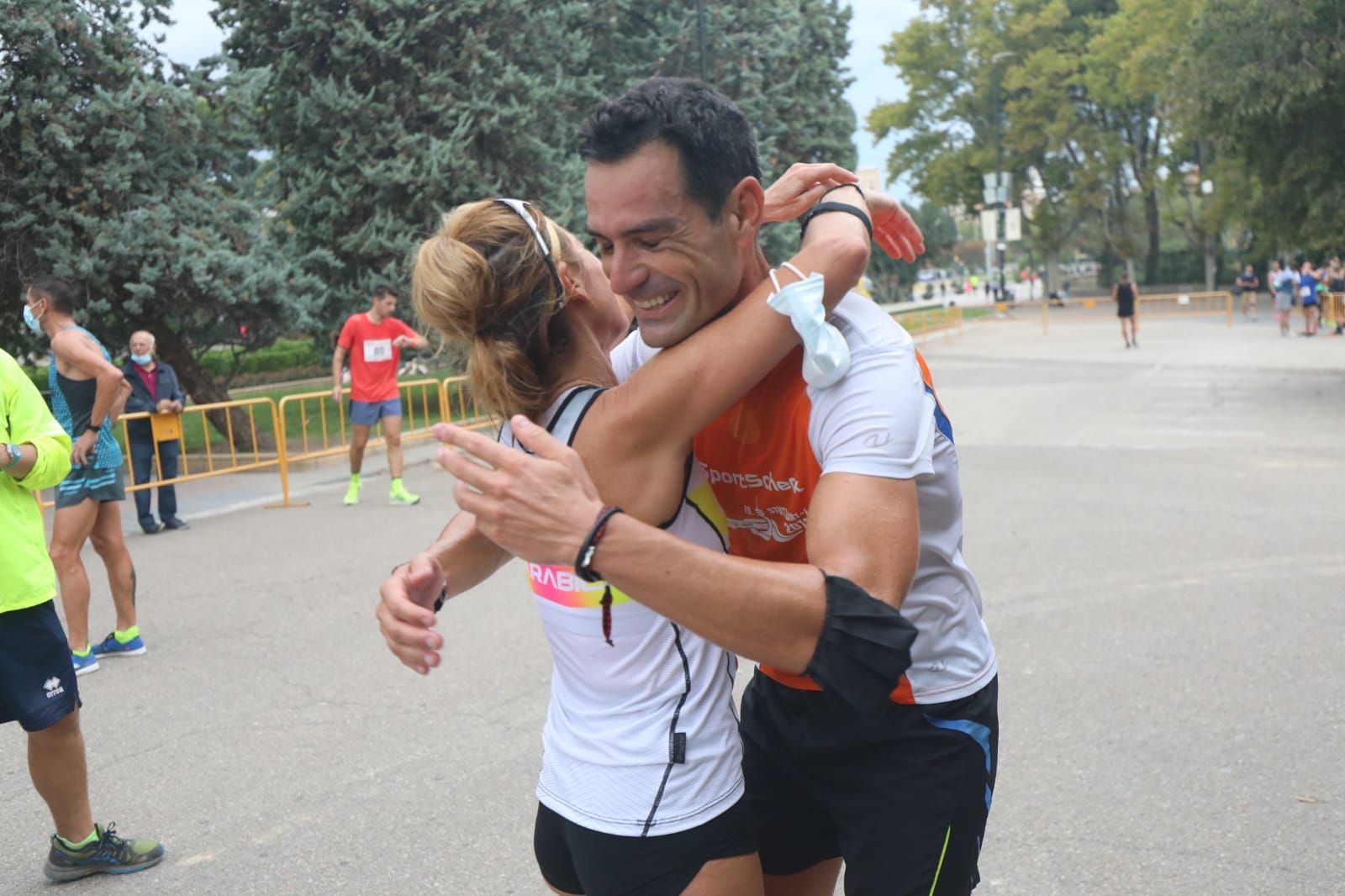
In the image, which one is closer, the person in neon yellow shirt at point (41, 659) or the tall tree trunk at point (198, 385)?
the person in neon yellow shirt at point (41, 659)

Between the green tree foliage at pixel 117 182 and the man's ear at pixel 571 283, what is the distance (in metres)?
14.4

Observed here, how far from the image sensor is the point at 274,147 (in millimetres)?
20250

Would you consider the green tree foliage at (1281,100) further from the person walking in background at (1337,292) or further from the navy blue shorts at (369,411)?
the person walking in background at (1337,292)

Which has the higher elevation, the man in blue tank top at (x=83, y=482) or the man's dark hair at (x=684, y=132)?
the man's dark hair at (x=684, y=132)

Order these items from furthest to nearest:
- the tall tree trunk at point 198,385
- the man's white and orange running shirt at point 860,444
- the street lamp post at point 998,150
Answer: the street lamp post at point 998,150 < the tall tree trunk at point 198,385 < the man's white and orange running shirt at point 860,444

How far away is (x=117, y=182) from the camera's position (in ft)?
49.8

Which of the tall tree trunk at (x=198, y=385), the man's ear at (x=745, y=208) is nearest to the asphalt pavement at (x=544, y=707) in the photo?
the man's ear at (x=745, y=208)

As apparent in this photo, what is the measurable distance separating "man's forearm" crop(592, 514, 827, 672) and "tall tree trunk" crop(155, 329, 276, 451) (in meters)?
14.5

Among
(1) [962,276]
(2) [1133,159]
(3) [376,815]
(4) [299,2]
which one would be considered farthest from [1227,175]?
A: (1) [962,276]

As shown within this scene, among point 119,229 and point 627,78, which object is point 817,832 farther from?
point 627,78

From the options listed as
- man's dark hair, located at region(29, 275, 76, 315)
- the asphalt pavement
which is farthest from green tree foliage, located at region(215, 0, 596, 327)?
man's dark hair, located at region(29, 275, 76, 315)

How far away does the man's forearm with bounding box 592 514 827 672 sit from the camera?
164cm

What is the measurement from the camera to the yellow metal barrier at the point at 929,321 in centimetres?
3309

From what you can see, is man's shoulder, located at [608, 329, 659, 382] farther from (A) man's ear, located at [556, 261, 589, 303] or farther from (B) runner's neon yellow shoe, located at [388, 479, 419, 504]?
(B) runner's neon yellow shoe, located at [388, 479, 419, 504]
